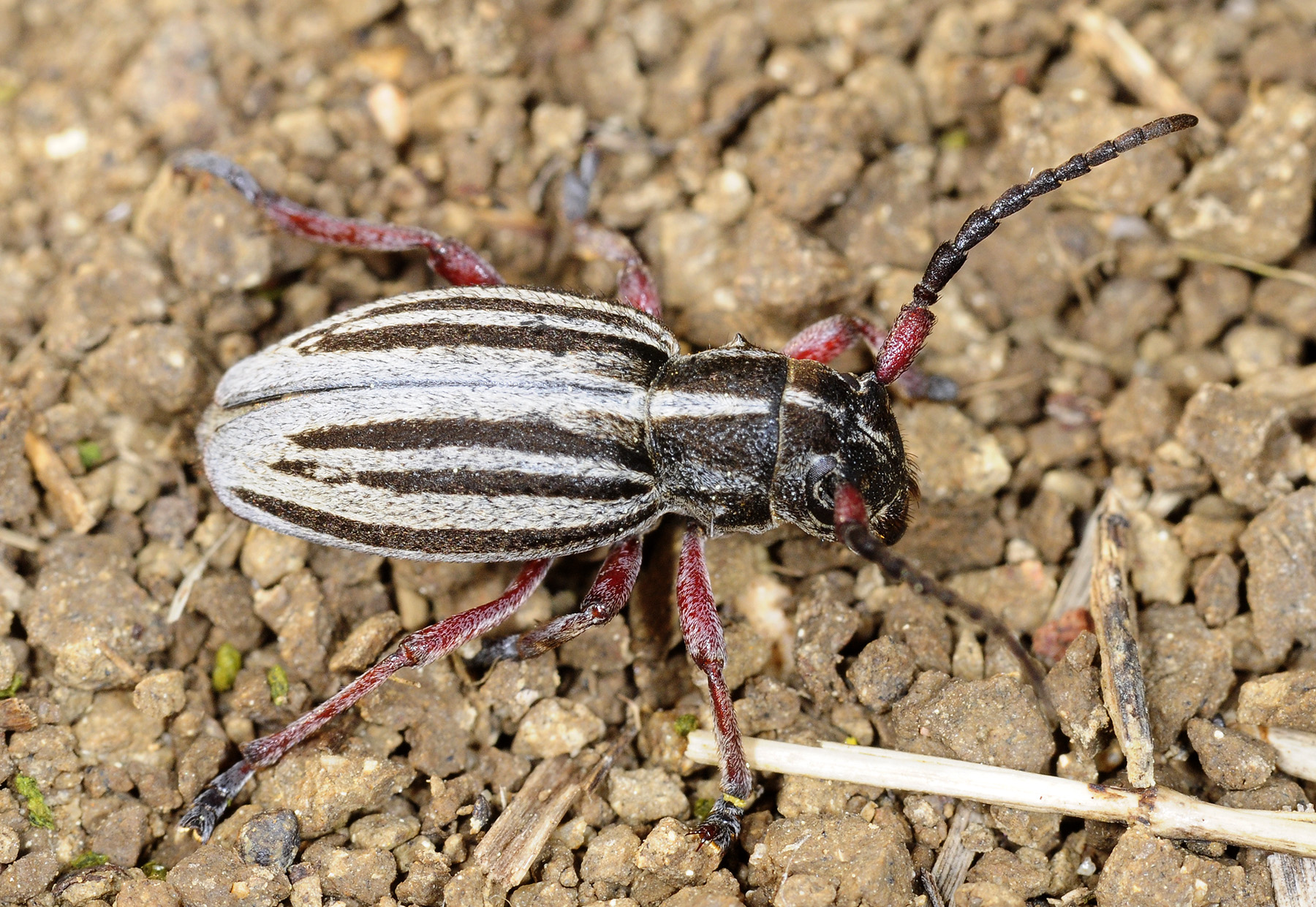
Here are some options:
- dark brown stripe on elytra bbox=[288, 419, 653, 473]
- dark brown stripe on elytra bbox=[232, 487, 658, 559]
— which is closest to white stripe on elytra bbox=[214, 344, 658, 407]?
dark brown stripe on elytra bbox=[288, 419, 653, 473]

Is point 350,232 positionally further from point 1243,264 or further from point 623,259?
point 1243,264

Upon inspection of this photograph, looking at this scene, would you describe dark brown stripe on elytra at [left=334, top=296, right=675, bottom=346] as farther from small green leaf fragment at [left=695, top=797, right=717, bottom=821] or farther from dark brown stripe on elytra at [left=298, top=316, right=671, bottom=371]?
small green leaf fragment at [left=695, top=797, right=717, bottom=821]

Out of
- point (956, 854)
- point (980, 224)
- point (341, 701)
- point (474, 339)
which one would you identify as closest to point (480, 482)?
point (474, 339)

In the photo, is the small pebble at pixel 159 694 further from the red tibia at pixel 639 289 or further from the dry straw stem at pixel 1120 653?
the dry straw stem at pixel 1120 653

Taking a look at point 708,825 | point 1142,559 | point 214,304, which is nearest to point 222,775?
point 708,825

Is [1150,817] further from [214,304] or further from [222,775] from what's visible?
[214,304]
